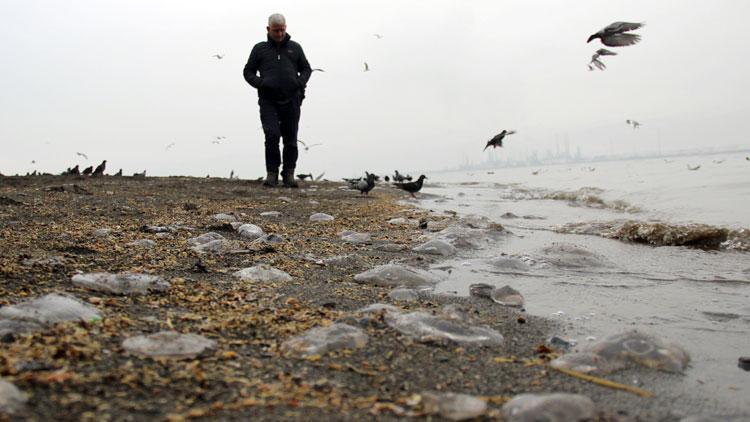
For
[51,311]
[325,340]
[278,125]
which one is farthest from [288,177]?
[325,340]

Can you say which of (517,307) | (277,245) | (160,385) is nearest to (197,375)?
(160,385)

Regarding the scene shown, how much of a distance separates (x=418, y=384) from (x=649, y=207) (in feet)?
27.5

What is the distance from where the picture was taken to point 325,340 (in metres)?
1.89

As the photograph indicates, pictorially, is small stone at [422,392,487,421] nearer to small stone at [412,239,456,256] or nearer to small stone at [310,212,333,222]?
small stone at [412,239,456,256]

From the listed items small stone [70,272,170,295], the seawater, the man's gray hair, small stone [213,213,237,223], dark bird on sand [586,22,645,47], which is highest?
the man's gray hair

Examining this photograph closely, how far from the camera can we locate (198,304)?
7.64 ft

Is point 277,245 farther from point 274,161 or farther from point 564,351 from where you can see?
point 274,161

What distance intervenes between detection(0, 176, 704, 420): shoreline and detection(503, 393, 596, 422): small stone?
61 millimetres

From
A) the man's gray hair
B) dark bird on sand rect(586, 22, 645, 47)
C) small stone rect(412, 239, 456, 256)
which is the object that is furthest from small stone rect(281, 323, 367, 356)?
the man's gray hair

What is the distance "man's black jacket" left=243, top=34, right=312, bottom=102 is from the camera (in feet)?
28.5

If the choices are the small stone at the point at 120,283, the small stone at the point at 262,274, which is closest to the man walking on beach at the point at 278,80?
the small stone at the point at 262,274

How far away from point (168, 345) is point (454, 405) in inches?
35.8

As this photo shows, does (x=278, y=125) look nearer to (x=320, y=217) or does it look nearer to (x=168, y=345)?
(x=320, y=217)

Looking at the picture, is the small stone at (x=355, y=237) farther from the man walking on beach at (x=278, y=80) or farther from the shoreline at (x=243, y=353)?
the man walking on beach at (x=278, y=80)
